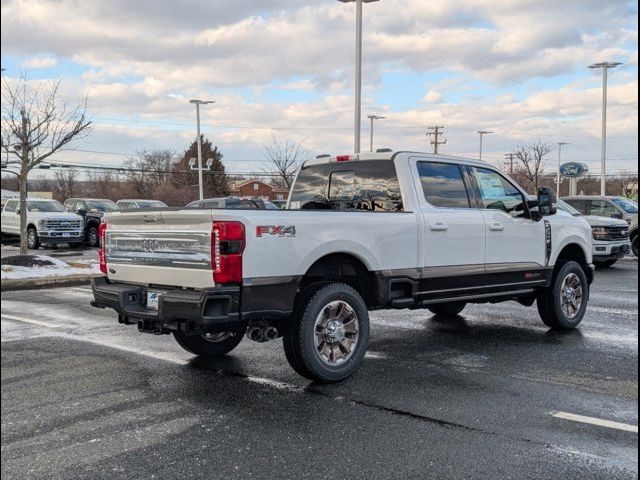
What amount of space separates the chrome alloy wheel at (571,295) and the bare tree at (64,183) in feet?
228

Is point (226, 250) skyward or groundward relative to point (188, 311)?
skyward

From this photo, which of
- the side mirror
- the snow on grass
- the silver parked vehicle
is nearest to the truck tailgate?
the side mirror

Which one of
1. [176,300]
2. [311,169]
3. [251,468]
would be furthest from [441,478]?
[311,169]

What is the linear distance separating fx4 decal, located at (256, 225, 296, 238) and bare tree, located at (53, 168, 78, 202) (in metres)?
70.7

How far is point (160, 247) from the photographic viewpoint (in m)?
5.50

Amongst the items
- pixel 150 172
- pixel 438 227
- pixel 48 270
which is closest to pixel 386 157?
pixel 438 227

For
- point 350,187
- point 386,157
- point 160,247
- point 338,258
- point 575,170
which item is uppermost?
point 575,170

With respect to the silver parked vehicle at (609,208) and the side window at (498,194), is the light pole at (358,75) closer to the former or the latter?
the silver parked vehicle at (609,208)

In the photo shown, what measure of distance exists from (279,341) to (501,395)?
2.86 m

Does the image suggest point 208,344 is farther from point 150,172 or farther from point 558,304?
point 150,172

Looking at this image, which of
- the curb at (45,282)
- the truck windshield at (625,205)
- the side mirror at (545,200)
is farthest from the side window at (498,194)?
the truck windshield at (625,205)

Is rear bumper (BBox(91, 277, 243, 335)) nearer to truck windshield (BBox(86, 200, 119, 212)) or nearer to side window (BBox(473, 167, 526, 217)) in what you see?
side window (BBox(473, 167, 526, 217))

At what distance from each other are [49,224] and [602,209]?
17930 millimetres

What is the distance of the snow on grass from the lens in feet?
44.2
